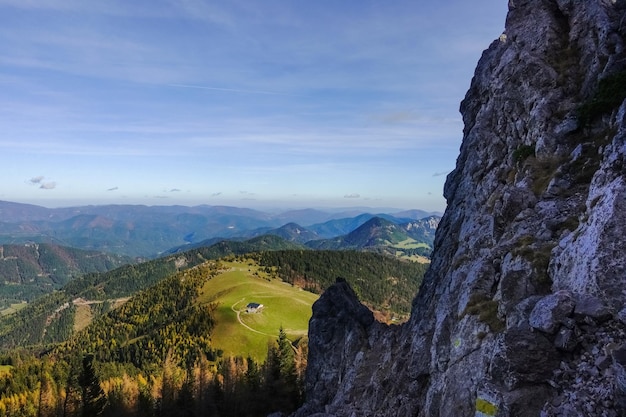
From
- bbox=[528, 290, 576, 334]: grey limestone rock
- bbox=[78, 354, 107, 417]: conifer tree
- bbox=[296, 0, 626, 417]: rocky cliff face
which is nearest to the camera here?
bbox=[296, 0, 626, 417]: rocky cliff face

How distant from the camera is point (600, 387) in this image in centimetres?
1535

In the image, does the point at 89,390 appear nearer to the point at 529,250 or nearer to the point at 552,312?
the point at 529,250

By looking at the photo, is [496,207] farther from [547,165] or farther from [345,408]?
[345,408]

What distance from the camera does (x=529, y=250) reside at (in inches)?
961

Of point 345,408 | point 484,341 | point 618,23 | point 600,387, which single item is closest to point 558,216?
point 484,341

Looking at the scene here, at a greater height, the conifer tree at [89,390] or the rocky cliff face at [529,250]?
the rocky cliff face at [529,250]

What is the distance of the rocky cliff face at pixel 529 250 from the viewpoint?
17391 mm

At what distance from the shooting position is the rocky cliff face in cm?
1739

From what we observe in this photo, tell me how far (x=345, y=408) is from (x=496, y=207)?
29211 mm

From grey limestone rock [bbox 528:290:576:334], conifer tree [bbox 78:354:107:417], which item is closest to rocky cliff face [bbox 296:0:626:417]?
grey limestone rock [bbox 528:290:576:334]

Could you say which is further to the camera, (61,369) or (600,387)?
(61,369)

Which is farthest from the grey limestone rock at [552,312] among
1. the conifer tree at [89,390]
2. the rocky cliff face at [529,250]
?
the conifer tree at [89,390]

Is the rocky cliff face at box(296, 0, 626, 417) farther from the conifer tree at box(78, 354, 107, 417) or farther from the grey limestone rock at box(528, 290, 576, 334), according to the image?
the conifer tree at box(78, 354, 107, 417)

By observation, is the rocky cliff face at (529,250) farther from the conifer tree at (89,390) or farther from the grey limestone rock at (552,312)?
the conifer tree at (89,390)
